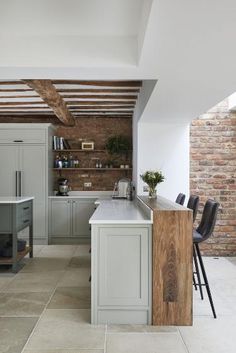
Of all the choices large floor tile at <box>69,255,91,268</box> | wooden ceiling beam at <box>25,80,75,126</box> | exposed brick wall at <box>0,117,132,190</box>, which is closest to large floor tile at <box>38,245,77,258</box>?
large floor tile at <box>69,255,91,268</box>

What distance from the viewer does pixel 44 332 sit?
9.07ft

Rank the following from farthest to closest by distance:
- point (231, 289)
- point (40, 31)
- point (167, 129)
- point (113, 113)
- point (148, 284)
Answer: point (113, 113), point (167, 129), point (231, 289), point (148, 284), point (40, 31)

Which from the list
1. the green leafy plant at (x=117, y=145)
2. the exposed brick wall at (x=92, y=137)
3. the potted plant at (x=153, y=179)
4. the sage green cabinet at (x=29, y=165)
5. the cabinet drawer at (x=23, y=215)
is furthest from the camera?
the exposed brick wall at (x=92, y=137)

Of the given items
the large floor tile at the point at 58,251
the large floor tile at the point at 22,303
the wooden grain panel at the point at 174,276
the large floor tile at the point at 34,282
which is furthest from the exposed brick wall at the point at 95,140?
the wooden grain panel at the point at 174,276

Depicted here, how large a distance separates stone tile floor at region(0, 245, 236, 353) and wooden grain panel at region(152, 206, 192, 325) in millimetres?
118

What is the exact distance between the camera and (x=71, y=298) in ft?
11.6

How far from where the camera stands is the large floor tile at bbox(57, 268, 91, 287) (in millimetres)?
3998

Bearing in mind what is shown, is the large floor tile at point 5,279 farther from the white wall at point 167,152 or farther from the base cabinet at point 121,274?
the white wall at point 167,152

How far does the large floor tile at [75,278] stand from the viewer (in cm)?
400

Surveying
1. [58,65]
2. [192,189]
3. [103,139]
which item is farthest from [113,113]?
[58,65]

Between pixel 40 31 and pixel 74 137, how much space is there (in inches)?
168

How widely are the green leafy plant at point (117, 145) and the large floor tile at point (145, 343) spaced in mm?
4324

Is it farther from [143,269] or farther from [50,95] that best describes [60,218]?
[143,269]

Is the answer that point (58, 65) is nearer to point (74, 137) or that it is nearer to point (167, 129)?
point (167, 129)
